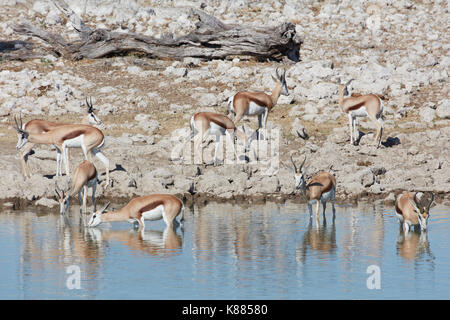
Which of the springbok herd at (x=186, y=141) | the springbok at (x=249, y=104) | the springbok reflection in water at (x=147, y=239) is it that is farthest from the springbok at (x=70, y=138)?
the springbok at (x=249, y=104)

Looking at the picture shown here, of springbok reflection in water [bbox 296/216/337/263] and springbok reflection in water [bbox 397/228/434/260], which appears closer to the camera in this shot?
springbok reflection in water [bbox 397/228/434/260]

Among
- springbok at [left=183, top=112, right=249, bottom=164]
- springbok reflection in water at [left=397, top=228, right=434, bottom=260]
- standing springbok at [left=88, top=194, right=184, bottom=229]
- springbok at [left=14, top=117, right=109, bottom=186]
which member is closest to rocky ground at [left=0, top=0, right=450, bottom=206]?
springbok at [left=183, top=112, right=249, bottom=164]

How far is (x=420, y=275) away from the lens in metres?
10.2

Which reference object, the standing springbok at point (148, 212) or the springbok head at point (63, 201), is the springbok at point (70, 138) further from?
the standing springbok at point (148, 212)

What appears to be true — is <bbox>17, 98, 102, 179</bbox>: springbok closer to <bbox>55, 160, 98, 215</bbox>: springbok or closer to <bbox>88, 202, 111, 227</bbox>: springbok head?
<bbox>55, 160, 98, 215</bbox>: springbok

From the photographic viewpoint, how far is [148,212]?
12.9 meters

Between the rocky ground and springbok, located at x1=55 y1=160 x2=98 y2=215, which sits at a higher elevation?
the rocky ground

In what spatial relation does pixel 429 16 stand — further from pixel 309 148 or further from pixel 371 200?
pixel 371 200

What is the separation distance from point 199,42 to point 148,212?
1252 cm

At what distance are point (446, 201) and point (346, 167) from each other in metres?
2.28

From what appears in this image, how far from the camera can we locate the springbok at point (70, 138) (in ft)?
52.0

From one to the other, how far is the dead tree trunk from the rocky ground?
13.7 inches

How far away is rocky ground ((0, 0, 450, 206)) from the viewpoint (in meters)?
16.2

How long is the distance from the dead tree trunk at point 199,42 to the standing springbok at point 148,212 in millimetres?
12038
